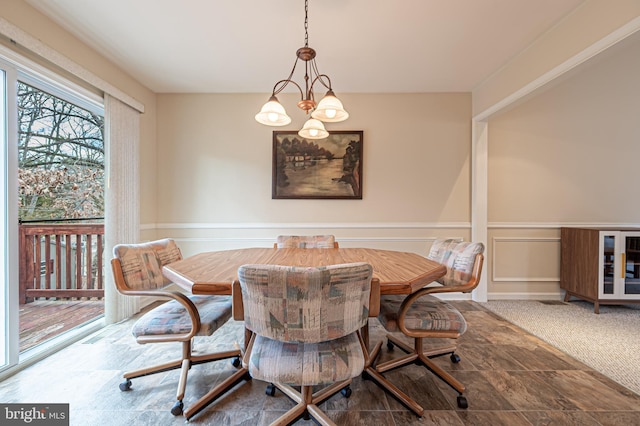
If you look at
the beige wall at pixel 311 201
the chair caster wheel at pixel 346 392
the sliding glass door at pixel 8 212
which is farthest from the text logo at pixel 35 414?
the beige wall at pixel 311 201

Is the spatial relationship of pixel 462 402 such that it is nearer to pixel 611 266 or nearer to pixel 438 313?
pixel 438 313

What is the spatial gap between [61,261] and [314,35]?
137 inches

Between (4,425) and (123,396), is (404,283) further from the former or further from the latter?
(4,425)

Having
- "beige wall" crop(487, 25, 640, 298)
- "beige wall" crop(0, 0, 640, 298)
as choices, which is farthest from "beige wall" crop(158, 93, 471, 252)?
"beige wall" crop(487, 25, 640, 298)

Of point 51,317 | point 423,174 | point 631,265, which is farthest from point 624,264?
point 51,317

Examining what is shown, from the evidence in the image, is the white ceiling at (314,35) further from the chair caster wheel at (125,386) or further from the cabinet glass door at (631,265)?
the chair caster wheel at (125,386)

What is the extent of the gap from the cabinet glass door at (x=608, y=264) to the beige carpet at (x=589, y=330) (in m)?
0.29

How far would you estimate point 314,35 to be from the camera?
2.10 metres

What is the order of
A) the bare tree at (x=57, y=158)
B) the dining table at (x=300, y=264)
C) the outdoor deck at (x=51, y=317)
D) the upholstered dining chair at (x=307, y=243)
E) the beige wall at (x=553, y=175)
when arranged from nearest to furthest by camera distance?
the dining table at (x=300, y=264) < the bare tree at (x=57, y=158) < the outdoor deck at (x=51, y=317) < the upholstered dining chair at (x=307, y=243) < the beige wall at (x=553, y=175)

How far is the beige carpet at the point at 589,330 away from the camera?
182cm

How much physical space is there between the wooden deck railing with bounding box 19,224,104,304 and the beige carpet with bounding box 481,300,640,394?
454 centimetres

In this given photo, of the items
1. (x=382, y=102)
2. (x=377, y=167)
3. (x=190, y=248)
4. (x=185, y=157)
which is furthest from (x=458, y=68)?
(x=190, y=248)

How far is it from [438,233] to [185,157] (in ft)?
11.0

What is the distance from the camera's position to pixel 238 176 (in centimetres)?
318
